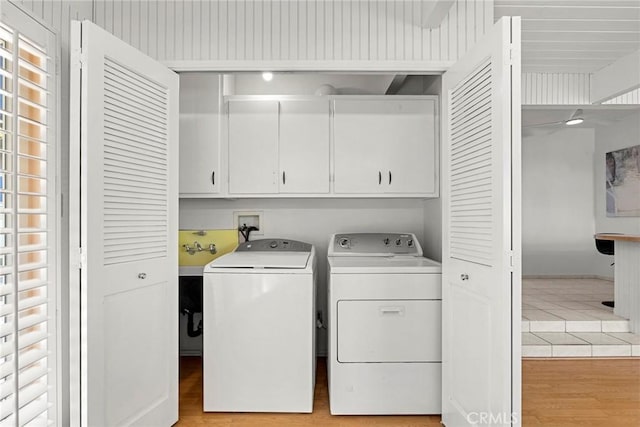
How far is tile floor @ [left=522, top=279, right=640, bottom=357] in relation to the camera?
3318 mm

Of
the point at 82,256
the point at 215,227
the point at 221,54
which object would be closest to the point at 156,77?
the point at 221,54

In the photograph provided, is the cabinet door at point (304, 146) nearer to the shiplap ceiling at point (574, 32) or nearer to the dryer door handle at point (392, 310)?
the dryer door handle at point (392, 310)

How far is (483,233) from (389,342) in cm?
92

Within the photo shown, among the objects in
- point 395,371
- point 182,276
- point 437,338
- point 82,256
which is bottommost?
point 395,371

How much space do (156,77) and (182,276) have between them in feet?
5.30

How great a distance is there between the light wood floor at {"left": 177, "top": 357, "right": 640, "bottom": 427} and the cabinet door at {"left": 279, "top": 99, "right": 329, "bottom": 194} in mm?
1393

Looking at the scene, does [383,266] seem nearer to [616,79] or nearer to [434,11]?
[434,11]

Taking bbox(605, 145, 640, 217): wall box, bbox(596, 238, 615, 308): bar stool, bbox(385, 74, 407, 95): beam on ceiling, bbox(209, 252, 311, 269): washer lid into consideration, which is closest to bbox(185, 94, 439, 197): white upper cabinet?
bbox(385, 74, 407, 95): beam on ceiling

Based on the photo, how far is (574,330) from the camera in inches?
144

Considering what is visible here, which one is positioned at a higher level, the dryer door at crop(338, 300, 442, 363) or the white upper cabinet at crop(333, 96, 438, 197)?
the white upper cabinet at crop(333, 96, 438, 197)

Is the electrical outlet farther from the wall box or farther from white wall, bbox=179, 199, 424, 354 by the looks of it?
the wall box

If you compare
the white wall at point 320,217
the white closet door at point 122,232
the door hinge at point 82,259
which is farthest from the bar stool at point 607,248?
the door hinge at point 82,259

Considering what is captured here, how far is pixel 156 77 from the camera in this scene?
2109 millimetres

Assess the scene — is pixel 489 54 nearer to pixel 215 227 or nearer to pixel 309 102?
pixel 309 102
